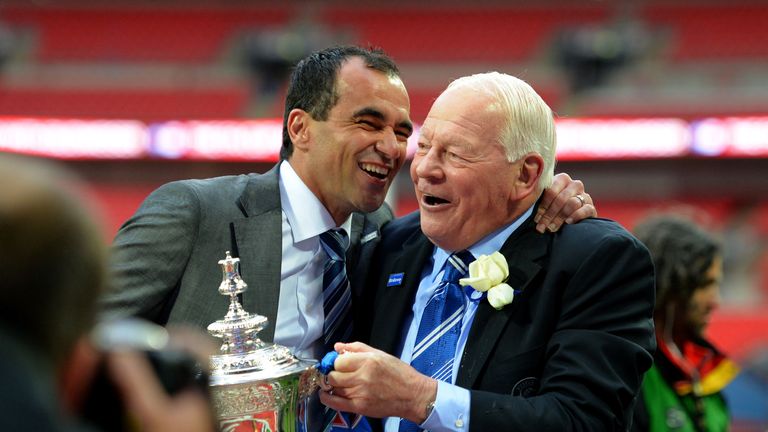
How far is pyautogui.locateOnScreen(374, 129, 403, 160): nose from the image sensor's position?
8.80 feet

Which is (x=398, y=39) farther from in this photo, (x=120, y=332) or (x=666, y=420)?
(x=120, y=332)

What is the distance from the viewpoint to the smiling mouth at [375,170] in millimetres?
2707

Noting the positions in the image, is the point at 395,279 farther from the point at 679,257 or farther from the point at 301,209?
the point at 679,257

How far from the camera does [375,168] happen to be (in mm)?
2715

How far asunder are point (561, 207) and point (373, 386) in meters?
0.69

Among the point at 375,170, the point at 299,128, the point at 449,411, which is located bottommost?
the point at 449,411

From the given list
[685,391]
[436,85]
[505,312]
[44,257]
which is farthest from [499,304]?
[436,85]

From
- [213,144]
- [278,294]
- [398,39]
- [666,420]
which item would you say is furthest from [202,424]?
[398,39]

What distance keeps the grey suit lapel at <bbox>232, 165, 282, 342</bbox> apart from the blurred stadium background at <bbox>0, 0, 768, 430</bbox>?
8.52 metres

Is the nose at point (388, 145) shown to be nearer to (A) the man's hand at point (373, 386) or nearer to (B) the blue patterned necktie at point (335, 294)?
(B) the blue patterned necktie at point (335, 294)

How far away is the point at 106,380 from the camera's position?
3.05 feet

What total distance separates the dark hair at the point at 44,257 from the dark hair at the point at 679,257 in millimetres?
2802

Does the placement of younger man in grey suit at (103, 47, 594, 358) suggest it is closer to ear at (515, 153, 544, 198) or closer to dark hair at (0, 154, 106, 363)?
ear at (515, 153, 544, 198)

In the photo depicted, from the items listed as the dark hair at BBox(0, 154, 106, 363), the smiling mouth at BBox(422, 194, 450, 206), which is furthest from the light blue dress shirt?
the dark hair at BBox(0, 154, 106, 363)
